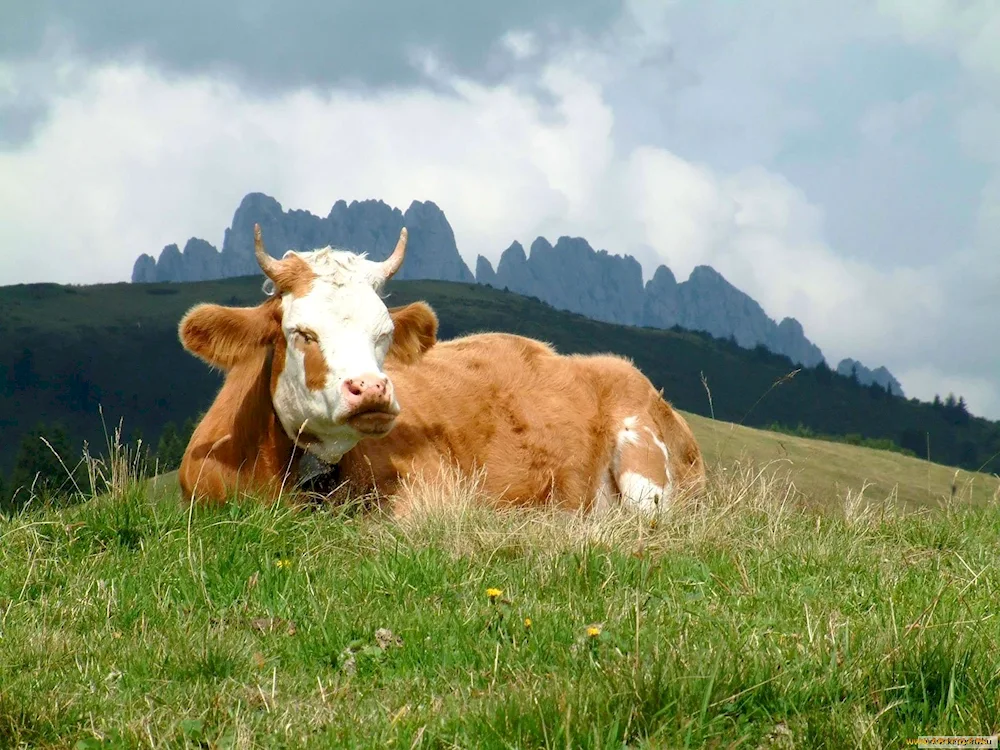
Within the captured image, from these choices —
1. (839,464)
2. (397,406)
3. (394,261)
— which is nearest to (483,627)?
(397,406)

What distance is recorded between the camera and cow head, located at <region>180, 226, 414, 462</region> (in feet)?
25.5

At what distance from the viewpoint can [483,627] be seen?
4926mm

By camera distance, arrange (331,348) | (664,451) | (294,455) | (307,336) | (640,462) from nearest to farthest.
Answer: (331,348)
(307,336)
(294,455)
(640,462)
(664,451)

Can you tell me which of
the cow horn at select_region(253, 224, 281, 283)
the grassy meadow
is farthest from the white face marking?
the grassy meadow

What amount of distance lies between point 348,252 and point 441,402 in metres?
1.67

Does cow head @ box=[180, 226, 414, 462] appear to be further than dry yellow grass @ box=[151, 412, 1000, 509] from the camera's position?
No

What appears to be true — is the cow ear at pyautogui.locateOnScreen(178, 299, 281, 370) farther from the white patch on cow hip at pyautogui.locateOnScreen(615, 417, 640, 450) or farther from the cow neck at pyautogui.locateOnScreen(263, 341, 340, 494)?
the white patch on cow hip at pyautogui.locateOnScreen(615, 417, 640, 450)

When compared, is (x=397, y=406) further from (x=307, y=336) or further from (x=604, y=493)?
(x=604, y=493)

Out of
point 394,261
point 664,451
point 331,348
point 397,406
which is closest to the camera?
point 397,406

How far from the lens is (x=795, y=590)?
5473 millimetres

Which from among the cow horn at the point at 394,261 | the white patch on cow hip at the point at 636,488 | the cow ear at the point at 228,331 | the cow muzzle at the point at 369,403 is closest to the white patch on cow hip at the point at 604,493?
the white patch on cow hip at the point at 636,488

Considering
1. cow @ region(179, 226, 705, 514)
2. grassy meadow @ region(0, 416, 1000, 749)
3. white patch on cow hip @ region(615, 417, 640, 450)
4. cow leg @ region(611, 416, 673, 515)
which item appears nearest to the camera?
grassy meadow @ region(0, 416, 1000, 749)

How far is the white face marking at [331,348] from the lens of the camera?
7848 mm

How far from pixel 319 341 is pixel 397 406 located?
2.67 ft
